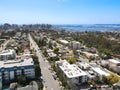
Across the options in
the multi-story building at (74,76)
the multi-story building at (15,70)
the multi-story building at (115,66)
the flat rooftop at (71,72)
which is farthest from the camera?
the multi-story building at (115,66)

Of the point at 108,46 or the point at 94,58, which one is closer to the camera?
the point at 94,58

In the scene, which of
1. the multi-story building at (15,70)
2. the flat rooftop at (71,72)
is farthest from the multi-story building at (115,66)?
the multi-story building at (15,70)

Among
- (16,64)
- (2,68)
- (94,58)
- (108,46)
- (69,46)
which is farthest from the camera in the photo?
(69,46)

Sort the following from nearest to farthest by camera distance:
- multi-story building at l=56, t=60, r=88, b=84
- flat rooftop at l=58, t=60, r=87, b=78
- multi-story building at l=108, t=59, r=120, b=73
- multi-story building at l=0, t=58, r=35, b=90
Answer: multi-story building at l=56, t=60, r=88, b=84 < flat rooftop at l=58, t=60, r=87, b=78 < multi-story building at l=0, t=58, r=35, b=90 < multi-story building at l=108, t=59, r=120, b=73

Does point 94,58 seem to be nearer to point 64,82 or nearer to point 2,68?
point 64,82

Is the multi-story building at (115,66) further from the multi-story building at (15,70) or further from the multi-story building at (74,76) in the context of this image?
the multi-story building at (15,70)

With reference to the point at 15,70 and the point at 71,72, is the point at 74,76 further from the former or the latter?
the point at 15,70

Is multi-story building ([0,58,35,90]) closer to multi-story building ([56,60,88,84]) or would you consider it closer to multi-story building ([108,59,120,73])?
multi-story building ([56,60,88,84])

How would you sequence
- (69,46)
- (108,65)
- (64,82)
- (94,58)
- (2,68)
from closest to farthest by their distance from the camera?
(64,82) → (2,68) → (108,65) → (94,58) → (69,46)

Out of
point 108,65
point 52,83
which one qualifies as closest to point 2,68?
point 52,83

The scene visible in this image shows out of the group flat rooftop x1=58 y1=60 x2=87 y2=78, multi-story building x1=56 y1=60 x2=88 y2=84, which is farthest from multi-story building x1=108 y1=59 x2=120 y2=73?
multi-story building x1=56 y1=60 x2=88 y2=84

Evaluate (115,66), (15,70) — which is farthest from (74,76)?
(115,66)
